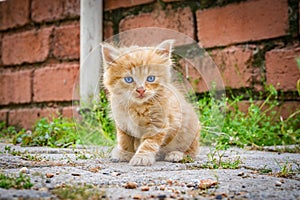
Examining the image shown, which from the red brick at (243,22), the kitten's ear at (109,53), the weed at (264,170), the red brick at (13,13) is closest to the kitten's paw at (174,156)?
the weed at (264,170)

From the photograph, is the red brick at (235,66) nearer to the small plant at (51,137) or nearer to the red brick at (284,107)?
the red brick at (284,107)

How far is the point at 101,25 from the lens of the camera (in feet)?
8.98

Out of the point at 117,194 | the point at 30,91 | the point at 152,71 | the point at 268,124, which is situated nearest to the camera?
the point at 117,194

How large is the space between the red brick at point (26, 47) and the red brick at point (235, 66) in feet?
4.65

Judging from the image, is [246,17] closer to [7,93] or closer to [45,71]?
[45,71]

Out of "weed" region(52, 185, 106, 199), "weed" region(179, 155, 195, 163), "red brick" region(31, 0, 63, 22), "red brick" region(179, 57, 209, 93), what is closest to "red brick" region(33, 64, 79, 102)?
"red brick" region(31, 0, 63, 22)

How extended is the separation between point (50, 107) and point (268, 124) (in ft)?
5.65

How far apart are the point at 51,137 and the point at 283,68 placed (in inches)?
58.6

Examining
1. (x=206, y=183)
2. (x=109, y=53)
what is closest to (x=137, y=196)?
(x=206, y=183)

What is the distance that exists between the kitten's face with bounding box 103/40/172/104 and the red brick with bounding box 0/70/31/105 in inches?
67.9

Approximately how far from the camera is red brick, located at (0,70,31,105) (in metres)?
3.13

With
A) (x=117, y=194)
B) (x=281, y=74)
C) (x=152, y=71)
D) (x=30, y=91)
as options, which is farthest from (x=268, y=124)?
(x=30, y=91)

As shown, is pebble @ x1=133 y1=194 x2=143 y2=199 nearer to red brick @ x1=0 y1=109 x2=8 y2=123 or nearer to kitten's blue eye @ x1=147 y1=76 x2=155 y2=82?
kitten's blue eye @ x1=147 y1=76 x2=155 y2=82

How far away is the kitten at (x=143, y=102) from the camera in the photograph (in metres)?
1.53
